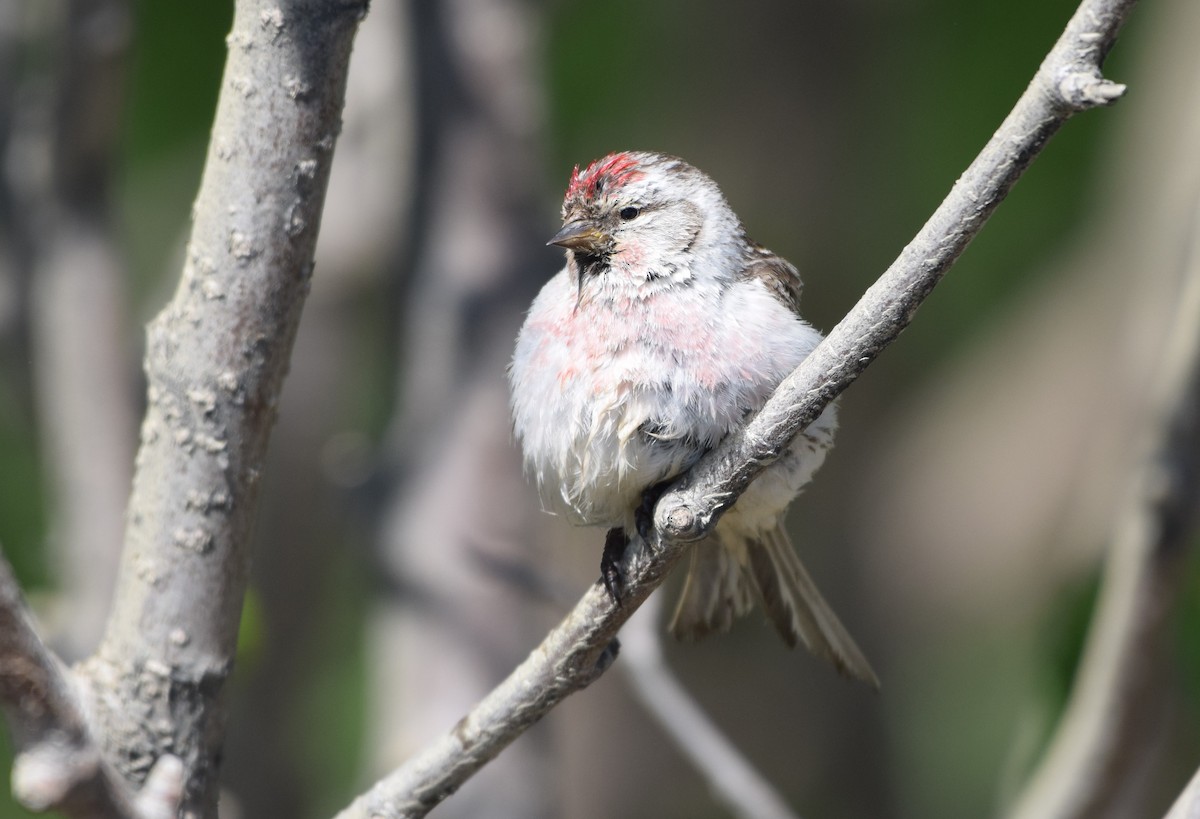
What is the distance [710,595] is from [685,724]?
0.40m

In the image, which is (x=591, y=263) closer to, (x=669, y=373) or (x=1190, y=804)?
(x=669, y=373)

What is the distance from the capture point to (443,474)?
3.47 metres

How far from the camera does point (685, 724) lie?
2590 mm

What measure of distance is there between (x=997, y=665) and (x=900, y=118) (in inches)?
105

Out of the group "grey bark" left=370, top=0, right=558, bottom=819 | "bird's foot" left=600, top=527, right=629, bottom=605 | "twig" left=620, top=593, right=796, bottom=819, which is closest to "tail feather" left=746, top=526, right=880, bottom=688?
"twig" left=620, top=593, right=796, bottom=819

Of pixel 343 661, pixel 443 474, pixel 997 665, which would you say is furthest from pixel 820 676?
pixel 443 474

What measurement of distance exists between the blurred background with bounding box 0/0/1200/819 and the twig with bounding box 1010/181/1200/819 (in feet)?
0.54

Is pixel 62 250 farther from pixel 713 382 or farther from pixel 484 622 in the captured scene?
pixel 713 382

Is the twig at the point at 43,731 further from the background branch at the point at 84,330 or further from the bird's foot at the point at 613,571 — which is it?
the background branch at the point at 84,330

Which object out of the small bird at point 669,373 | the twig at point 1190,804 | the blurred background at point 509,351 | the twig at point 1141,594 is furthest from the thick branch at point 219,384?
the twig at point 1141,594

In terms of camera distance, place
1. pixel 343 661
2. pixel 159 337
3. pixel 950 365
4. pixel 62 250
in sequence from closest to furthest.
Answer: pixel 159 337, pixel 62 250, pixel 343 661, pixel 950 365

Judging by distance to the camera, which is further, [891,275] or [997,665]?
[997,665]

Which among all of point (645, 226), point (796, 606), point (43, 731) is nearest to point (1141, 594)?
point (796, 606)

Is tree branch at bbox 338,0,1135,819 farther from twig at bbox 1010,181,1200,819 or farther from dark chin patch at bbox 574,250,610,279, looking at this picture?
twig at bbox 1010,181,1200,819
